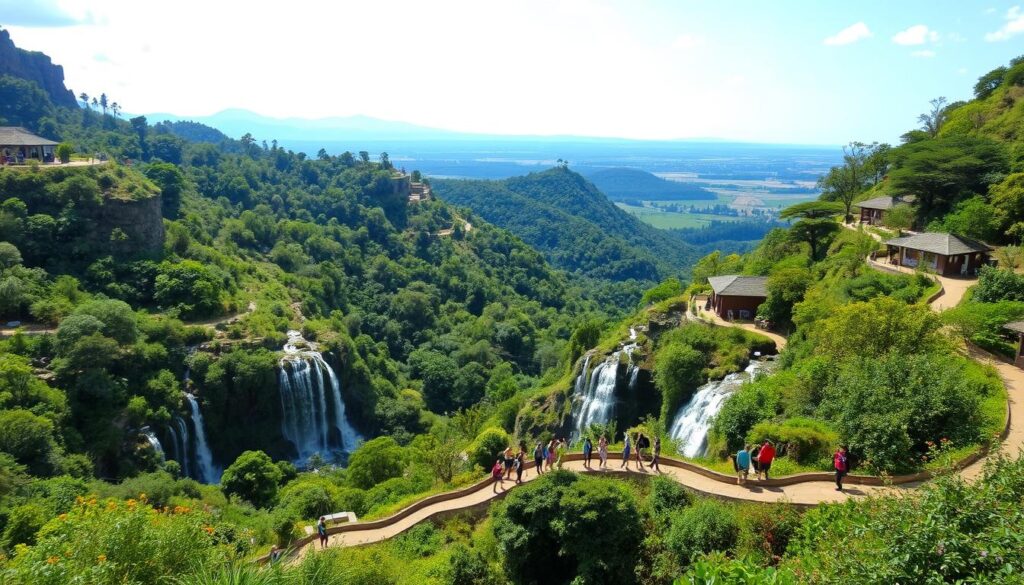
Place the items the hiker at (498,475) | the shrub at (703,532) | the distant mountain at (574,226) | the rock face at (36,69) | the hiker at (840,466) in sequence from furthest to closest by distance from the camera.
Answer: the distant mountain at (574,226)
the rock face at (36,69)
the hiker at (498,475)
the hiker at (840,466)
the shrub at (703,532)

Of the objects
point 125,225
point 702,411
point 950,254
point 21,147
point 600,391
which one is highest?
point 21,147

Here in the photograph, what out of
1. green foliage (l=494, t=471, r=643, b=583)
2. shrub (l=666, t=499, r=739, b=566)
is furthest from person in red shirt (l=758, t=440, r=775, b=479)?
green foliage (l=494, t=471, r=643, b=583)

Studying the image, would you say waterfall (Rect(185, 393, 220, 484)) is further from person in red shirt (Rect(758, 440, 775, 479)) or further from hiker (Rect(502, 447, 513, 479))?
person in red shirt (Rect(758, 440, 775, 479))

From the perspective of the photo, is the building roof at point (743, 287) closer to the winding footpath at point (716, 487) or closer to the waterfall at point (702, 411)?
the waterfall at point (702, 411)

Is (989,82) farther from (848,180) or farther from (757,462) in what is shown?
(757,462)

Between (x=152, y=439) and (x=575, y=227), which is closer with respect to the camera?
(x=152, y=439)

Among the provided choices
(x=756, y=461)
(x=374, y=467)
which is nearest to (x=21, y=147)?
(x=374, y=467)

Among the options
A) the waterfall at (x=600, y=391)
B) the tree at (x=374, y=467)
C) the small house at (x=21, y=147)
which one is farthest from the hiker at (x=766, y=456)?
the small house at (x=21, y=147)
